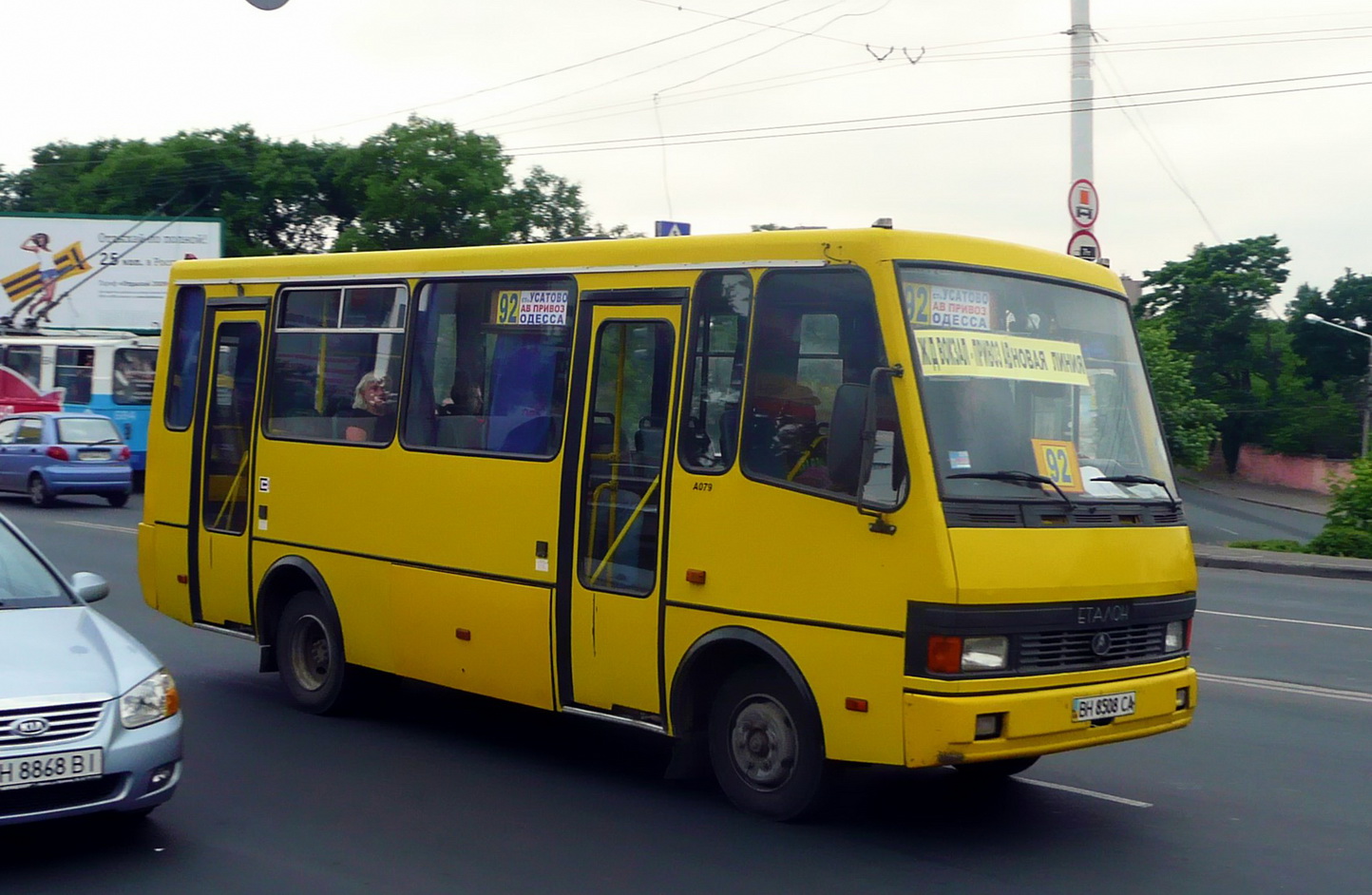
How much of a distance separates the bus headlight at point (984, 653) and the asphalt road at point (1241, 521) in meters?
38.9

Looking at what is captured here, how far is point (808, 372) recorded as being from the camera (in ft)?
21.9

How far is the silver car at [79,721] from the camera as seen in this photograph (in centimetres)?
564

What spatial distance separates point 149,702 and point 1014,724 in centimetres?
352

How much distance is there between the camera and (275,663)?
31.9 feet

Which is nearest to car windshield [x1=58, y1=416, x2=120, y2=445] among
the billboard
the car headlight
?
the billboard

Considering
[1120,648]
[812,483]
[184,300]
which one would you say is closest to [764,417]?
[812,483]

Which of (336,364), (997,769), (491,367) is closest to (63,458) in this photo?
(336,364)

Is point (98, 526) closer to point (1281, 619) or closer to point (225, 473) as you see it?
point (225, 473)

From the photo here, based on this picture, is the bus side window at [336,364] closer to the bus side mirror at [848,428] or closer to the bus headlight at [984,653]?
the bus side mirror at [848,428]

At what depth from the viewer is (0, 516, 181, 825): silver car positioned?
564cm

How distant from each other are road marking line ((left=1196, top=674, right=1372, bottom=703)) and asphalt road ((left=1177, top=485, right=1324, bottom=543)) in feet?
109

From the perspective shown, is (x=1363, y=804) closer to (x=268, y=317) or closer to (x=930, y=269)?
(x=930, y=269)

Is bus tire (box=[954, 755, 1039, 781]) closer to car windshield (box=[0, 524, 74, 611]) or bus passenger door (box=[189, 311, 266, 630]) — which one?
car windshield (box=[0, 524, 74, 611])

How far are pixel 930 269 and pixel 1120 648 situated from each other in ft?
6.16
